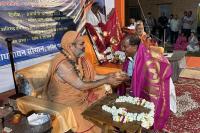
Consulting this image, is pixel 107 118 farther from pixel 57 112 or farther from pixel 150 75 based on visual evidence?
pixel 150 75

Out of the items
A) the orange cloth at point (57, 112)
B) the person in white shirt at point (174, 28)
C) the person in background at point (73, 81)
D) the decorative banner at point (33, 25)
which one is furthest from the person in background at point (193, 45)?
the orange cloth at point (57, 112)

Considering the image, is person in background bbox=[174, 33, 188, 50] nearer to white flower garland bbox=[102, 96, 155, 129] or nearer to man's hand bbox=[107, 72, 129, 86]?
man's hand bbox=[107, 72, 129, 86]

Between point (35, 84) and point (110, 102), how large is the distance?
839mm

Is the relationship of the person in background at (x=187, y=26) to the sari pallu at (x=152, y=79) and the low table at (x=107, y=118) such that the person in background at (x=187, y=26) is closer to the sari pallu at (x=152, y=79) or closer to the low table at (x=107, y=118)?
the sari pallu at (x=152, y=79)

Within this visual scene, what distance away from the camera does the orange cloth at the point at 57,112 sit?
2305mm

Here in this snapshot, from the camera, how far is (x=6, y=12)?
310cm

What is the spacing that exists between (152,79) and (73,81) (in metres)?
0.92

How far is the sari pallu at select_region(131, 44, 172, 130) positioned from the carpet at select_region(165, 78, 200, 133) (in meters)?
0.42

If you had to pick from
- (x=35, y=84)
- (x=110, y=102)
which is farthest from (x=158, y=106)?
(x=35, y=84)

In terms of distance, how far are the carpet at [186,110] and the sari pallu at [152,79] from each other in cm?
42

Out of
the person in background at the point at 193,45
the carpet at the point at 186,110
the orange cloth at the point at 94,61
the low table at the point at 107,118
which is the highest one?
the orange cloth at the point at 94,61

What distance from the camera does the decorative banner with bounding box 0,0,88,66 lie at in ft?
10.2

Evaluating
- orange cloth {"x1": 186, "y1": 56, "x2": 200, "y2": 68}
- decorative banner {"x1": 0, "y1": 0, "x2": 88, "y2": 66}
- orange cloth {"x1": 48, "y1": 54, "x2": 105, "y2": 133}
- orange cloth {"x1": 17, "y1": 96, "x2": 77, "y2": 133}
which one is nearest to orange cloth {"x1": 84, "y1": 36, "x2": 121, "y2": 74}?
decorative banner {"x1": 0, "y1": 0, "x2": 88, "y2": 66}

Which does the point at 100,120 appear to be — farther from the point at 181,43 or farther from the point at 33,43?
the point at 181,43
